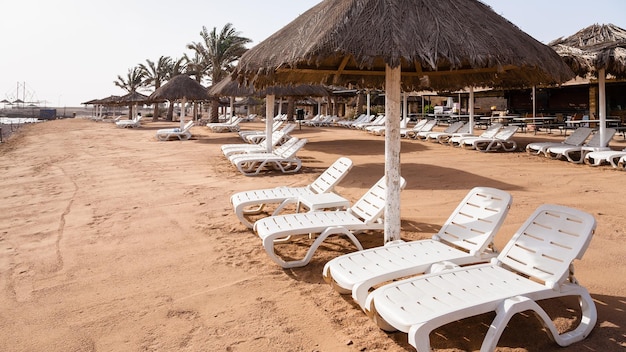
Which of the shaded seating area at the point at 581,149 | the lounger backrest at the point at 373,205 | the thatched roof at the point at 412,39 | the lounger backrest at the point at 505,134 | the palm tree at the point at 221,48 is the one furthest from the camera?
the palm tree at the point at 221,48

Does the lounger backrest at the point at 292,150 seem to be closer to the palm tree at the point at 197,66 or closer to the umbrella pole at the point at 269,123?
the umbrella pole at the point at 269,123

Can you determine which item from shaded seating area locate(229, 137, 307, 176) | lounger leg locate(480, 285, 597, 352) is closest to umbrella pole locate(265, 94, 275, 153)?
shaded seating area locate(229, 137, 307, 176)

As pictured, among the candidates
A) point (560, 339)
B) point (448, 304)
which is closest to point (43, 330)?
point (448, 304)

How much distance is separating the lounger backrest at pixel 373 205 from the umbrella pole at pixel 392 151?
22cm

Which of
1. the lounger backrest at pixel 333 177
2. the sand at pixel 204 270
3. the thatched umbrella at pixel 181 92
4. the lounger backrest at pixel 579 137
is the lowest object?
the sand at pixel 204 270

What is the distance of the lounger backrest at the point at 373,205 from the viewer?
4301mm

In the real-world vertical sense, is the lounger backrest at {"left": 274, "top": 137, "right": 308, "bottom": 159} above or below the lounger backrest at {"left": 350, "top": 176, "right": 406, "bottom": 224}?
above

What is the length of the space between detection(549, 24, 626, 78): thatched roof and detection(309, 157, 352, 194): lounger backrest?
7024 millimetres

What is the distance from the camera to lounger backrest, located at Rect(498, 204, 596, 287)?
2734mm

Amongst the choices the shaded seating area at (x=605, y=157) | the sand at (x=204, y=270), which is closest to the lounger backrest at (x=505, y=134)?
the shaded seating area at (x=605, y=157)

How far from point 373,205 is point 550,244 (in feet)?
6.15

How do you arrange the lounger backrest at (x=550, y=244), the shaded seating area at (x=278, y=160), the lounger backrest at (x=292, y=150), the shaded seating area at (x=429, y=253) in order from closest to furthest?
the lounger backrest at (x=550, y=244)
the shaded seating area at (x=429, y=253)
the shaded seating area at (x=278, y=160)
the lounger backrest at (x=292, y=150)

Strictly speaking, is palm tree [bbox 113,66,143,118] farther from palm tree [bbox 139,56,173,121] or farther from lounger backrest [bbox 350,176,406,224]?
lounger backrest [bbox 350,176,406,224]

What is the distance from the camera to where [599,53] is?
9812 mm
